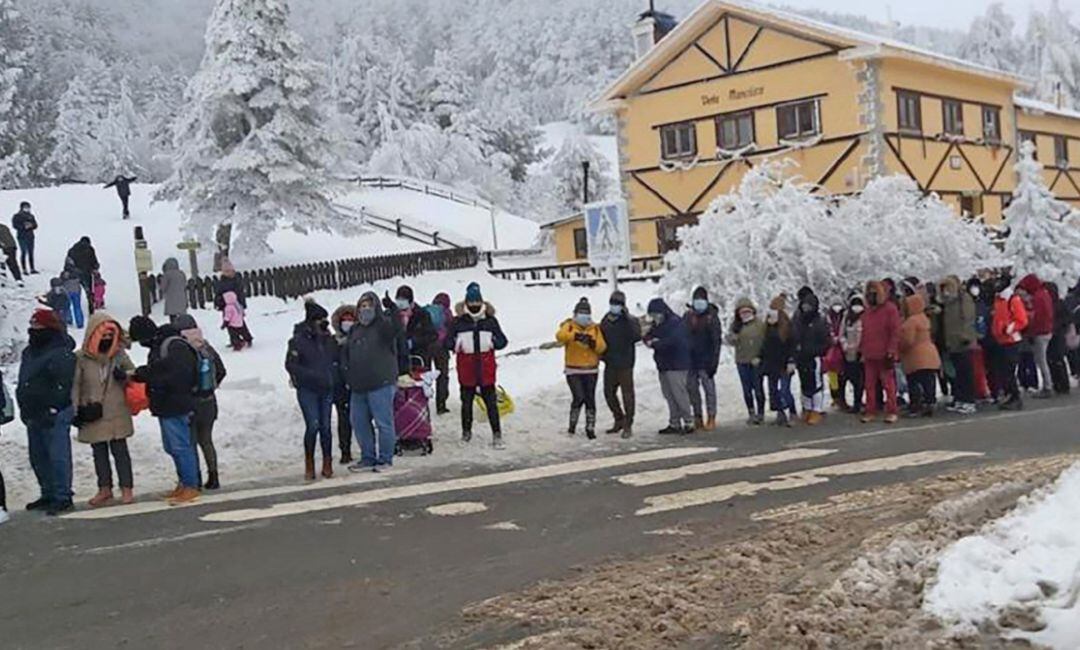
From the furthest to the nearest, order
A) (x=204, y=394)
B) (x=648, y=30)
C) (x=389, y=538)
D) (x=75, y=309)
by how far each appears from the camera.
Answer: (x=648, y=30) → (x=75, y=309) → (x=204, y=394) → (x=389, y=538)

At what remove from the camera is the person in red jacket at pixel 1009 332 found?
14.6 m

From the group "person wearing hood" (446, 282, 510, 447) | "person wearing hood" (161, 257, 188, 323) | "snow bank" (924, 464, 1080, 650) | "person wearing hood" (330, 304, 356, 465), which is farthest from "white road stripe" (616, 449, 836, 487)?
"person wearing hood" (161, 257, 188, 323)

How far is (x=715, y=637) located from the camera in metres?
5.73

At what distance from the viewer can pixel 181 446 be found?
10.1m

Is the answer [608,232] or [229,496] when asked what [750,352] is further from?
[229,496]

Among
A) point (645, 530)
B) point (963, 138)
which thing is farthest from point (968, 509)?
point (963, 138)

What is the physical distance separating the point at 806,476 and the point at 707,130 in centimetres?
2524

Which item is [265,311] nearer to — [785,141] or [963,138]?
[785,141]

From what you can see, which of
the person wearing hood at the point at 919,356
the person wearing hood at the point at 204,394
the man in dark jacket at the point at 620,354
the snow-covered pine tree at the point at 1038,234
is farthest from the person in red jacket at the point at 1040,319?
the snow-covered pine tree at the point at 1038,234

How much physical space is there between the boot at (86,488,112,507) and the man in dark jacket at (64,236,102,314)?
14174mm

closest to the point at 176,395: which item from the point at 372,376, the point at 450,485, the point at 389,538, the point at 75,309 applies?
the point at 372,376

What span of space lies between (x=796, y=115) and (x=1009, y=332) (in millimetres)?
19138

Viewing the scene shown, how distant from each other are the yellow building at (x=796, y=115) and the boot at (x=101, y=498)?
81.6 ft

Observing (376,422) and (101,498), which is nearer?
(101,498)
